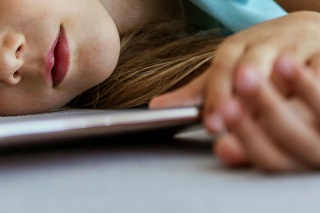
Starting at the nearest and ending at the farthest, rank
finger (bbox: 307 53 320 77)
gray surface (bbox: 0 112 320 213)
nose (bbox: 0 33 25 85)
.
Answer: gray surface (bbox: 0 112 320 213) → finger (bbox: 307 53 320 77) → nose (bbox: 0 33 25 85)

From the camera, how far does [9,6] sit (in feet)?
2.44

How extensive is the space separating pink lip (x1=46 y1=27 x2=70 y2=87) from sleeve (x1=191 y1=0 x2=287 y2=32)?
10.2 inches

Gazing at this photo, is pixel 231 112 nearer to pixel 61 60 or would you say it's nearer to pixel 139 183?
pixel 139 183

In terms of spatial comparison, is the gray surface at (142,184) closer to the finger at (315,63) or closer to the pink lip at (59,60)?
the finger at (315,63)

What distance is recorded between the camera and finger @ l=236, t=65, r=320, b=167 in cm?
35

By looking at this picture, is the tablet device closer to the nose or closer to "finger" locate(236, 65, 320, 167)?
"finger" locate(236, 65, 320, 167)

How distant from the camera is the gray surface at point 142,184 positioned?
0.98 feet

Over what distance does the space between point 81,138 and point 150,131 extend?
0.05 meters

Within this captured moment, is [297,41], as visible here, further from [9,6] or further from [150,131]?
[9,6]

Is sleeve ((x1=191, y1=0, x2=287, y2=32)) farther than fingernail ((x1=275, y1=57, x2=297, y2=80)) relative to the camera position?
Yes

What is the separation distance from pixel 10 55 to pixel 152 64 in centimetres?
29

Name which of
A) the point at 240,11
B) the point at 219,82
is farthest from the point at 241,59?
the point at 240,11

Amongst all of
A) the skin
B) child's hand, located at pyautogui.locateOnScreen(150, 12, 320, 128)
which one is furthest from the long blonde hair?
the skin

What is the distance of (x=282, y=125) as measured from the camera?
0.35 metres
